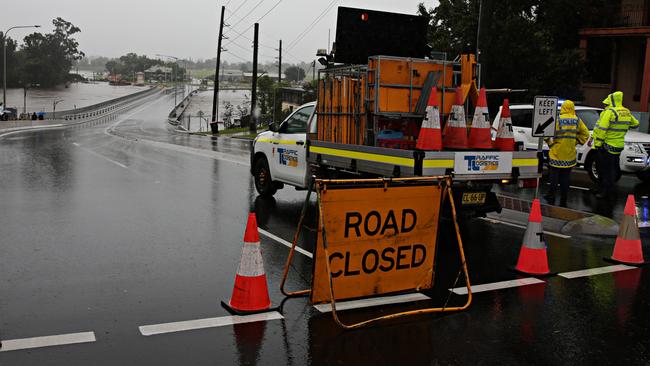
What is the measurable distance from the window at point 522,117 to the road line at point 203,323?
1398cm

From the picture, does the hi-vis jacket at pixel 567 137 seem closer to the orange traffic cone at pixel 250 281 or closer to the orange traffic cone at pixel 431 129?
the orange traffic cone at pixel 431 129

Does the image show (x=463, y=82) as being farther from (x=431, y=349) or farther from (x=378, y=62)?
(x=431, y=349)

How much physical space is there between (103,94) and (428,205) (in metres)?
180

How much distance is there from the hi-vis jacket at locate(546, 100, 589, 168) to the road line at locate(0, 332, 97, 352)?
10.0 metres

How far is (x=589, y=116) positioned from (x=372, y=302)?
13157 millimetres

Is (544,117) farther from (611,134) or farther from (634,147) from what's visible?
(634,147)

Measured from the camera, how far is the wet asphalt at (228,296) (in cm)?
498

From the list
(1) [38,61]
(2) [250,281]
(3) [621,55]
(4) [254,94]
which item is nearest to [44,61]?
(1) [38,61]

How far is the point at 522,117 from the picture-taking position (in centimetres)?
1847

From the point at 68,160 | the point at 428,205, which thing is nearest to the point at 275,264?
the point at 428,205

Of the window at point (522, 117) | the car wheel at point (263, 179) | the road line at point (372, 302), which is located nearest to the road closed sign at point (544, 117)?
the car wheel at point (263, 179)

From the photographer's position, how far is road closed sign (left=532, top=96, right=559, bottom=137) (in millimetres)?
10625

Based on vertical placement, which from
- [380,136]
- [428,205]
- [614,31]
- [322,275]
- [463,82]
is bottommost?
[322,275]

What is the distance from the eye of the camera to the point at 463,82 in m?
9.67
